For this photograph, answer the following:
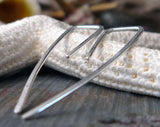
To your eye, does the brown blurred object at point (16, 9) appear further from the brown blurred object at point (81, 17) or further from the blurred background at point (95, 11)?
the brown blurred object at point (81, 17)

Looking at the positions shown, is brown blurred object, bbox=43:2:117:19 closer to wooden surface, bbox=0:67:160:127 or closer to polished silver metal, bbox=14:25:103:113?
polished silver metal, bbox=14:25:103:113

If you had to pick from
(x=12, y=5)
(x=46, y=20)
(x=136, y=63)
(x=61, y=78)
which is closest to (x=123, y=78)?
(x=136, y=63)

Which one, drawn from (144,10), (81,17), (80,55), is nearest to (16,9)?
(81,17)

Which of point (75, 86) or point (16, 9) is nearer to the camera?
point (75, 86)

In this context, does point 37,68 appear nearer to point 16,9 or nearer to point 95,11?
point 16,9

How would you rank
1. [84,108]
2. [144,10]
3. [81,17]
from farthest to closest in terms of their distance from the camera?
1. [144,10]
2. [81,17]
3. [84,108]

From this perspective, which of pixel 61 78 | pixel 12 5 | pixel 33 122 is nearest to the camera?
pixel 33 122

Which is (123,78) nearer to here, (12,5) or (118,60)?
(118,60)

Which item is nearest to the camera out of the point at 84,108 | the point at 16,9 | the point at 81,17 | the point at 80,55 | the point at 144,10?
the point at 84,108
